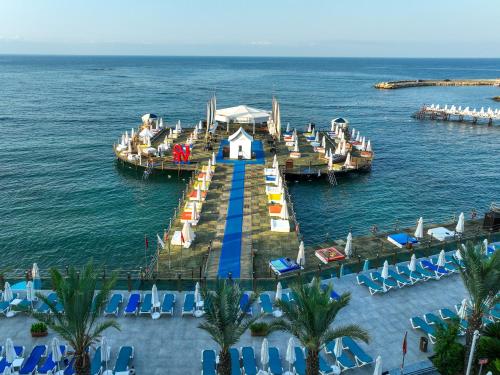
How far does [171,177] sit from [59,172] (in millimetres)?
16007

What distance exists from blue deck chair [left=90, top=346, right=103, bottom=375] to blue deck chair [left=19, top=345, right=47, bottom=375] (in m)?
2.49

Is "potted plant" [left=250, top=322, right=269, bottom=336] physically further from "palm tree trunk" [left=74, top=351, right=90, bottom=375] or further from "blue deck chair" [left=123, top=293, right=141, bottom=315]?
"palm tree trunk" [left=74, top=351, right=90, bottom=375]

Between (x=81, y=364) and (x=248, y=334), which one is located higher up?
(x=81, y=364)

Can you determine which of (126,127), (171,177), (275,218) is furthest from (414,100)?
(275,218)

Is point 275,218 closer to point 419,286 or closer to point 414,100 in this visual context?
point 419,286

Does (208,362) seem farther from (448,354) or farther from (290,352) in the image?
(448,354)

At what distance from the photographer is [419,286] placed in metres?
26.2

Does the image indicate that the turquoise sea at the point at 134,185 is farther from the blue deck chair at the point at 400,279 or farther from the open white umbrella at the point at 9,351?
the open white umbrella at the point at 9,351

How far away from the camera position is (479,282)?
55.3 feet

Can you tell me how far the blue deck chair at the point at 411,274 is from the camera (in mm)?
26219

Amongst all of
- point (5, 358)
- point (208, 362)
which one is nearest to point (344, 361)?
point (208, 362)

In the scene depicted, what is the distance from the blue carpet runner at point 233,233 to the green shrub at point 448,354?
12.7 metres

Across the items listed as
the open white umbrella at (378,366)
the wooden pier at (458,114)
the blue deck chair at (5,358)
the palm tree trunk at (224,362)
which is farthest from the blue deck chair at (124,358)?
the wooden pier at (458,114)

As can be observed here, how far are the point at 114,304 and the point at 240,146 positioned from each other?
3514 cm
